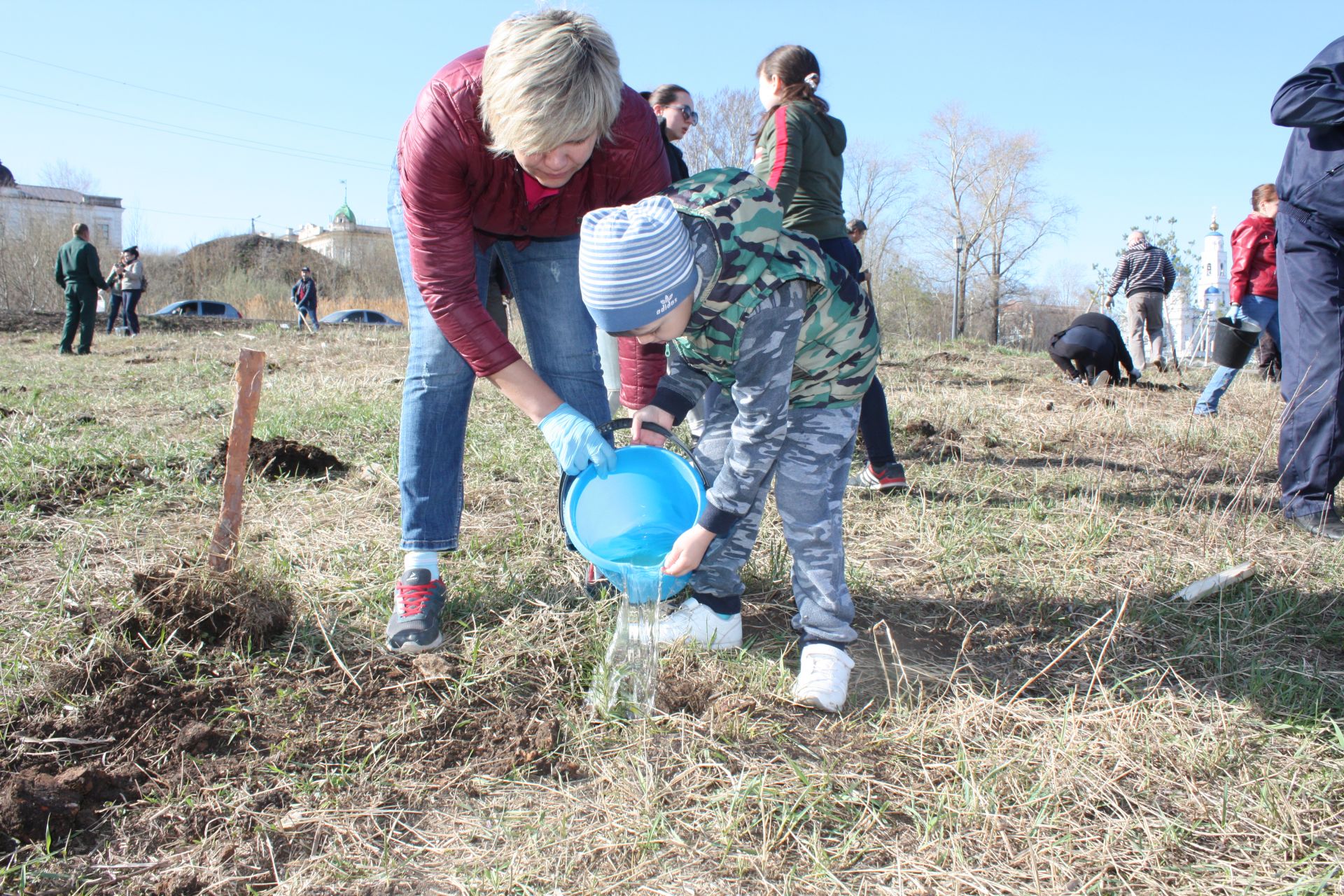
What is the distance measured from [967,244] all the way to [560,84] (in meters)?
36.9

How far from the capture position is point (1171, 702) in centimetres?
175

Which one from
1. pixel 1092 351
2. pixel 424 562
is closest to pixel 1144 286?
pixel 1092 351

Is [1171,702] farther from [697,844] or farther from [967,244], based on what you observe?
[967,244]

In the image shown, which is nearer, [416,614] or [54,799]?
[54,799]

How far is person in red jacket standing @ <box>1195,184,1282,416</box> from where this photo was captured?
503 centimetres

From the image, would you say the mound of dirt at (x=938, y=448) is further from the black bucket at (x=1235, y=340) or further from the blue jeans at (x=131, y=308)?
the blue jeans at (x=131, y=308)

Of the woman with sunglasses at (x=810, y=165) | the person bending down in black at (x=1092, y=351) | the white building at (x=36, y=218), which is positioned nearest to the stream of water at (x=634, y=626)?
the woman with sunglasses at (x=810, y=165)

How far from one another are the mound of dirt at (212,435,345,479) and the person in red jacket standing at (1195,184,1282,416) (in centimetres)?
475

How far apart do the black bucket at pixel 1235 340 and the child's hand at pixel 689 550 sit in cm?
464

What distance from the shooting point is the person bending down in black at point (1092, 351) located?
6.85 m

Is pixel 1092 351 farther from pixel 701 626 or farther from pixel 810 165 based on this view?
pixel 701 626

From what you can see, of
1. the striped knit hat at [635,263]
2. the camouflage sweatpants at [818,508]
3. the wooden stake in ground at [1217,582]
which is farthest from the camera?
the wooden stake in ground at [1217,582]

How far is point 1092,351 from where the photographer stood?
A: 6.83 metres

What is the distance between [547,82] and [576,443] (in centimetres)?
75
